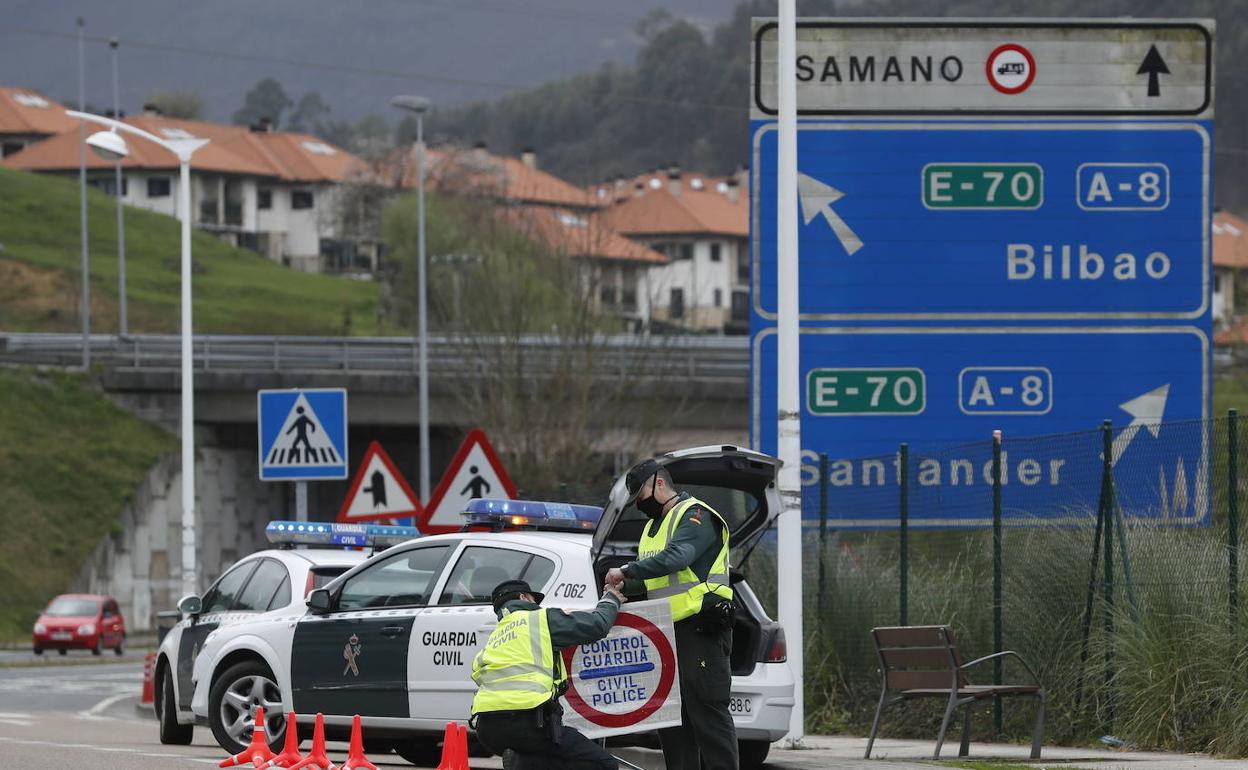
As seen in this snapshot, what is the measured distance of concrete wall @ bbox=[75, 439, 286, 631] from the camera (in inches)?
2050

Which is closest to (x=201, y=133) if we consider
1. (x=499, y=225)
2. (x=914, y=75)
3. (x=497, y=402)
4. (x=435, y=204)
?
(x=435, y=204)

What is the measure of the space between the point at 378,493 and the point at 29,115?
133m

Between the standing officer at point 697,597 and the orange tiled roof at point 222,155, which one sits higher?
the orange tiled roof at point 222,155

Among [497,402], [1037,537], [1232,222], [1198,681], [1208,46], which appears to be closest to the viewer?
[1198,681]

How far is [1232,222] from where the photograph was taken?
160 m

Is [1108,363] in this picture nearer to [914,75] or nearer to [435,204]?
[914,75]

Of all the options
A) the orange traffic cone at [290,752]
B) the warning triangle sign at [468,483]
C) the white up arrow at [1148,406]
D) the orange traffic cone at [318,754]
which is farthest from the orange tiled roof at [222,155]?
Answer: the orange traffic cone at [318,754]

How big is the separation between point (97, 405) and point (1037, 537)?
4337cm

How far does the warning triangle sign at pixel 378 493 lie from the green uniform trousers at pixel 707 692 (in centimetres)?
1045

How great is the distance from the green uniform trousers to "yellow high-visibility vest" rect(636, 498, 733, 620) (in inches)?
3.9

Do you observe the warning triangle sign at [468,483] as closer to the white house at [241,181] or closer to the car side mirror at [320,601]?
the car side mirror at [320,601]

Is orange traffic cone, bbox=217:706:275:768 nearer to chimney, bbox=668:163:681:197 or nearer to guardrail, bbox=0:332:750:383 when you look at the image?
guardrail, bbox=0:332:750:383

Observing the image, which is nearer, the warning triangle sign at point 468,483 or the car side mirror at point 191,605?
the car side mirror at point 191,605

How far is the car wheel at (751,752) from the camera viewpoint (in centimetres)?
1304
